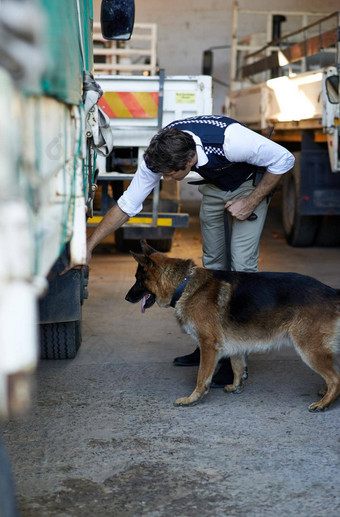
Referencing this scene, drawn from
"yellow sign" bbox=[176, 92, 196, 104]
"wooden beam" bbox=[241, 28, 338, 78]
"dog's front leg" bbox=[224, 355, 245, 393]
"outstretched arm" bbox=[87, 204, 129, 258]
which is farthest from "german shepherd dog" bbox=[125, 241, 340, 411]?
"wooden beam" bbox=[241, 28, 338, 78]

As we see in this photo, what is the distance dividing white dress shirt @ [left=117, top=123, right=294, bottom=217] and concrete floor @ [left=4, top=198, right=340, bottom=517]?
1156mm

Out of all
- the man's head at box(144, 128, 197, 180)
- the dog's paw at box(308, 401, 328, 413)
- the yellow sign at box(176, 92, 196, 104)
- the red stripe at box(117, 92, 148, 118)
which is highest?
the yellow sign at box(176, 92, 196, 104)

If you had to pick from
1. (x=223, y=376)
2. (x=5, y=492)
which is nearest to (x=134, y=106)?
(x=223, y=376)

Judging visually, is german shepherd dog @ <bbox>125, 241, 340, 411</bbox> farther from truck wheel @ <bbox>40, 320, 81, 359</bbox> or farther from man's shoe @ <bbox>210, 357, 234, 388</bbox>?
truck wheel @ <bbox>40, 320, 81, 359</bbox>

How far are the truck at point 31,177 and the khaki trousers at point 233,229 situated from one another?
1964 mm

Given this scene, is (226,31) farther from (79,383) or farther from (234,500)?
(234,500)

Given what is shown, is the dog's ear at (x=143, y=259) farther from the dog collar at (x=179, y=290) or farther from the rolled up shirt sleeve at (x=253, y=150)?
the rolled up shirt sleeve at (x=253, y=150)

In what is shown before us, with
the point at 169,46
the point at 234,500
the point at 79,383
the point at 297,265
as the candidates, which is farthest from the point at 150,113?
the point at 169,46

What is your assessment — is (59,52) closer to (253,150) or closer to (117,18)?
(253,150)

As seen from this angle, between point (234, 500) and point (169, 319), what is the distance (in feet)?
11.1

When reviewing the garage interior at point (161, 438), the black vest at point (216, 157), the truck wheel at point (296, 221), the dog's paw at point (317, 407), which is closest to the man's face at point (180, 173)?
the black vest at point (216, 157)

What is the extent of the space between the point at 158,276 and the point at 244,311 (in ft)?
1.83

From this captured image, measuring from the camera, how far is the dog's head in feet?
14.8

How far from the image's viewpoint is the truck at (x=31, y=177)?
1928 millimetres
